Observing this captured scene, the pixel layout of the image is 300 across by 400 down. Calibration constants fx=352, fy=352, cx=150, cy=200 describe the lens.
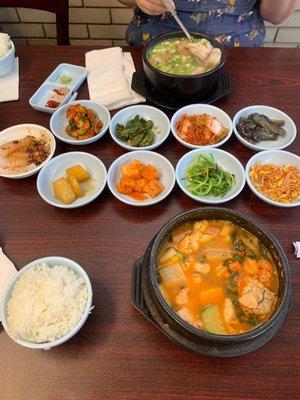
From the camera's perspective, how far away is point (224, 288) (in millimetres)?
1227

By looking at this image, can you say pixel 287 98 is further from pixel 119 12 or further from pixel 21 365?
pixel 119 12

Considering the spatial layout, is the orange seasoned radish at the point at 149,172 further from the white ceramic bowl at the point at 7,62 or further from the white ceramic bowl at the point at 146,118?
the white ceramic bowl at the point at 7,62

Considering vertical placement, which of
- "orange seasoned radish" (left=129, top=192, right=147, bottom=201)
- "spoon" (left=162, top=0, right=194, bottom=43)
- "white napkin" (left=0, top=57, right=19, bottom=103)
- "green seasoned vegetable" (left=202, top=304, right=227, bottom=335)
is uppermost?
"spoon" (left=162, top=0, right=194, bottom=43)

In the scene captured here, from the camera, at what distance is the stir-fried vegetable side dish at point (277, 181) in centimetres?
155

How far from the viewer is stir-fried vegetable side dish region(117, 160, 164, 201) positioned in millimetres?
1574

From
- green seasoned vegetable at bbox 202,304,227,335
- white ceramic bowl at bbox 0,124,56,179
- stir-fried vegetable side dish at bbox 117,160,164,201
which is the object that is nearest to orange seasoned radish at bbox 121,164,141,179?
stir-fried vegetable side dish at bbox 117,160,164,201

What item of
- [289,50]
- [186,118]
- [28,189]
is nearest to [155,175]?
[186,118]

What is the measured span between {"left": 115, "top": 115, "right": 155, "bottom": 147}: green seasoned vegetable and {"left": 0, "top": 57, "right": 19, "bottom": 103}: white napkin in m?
0.66

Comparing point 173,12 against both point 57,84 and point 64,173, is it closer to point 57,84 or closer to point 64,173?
point 57,84

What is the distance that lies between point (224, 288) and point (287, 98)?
4.12ft

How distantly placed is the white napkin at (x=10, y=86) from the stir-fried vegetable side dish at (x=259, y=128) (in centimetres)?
126

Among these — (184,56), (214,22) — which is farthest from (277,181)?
(214,22)

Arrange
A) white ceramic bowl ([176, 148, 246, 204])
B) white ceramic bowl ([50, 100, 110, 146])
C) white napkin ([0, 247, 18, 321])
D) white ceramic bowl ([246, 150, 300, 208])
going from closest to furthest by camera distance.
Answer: white napkin ([0, 247, 18, 321]) < white ceramic bowl ([176, 148, 246, 204]) < white ceramic bowl ([246, 150, 300, 208]) < white ceramic bowl ([50, 100, 110, 146])

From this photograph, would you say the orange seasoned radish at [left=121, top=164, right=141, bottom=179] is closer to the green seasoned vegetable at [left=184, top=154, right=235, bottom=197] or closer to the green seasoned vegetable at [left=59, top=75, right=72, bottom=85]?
the green seasoned vegetable at [left=184, top=154, right=235, bottom=197]
